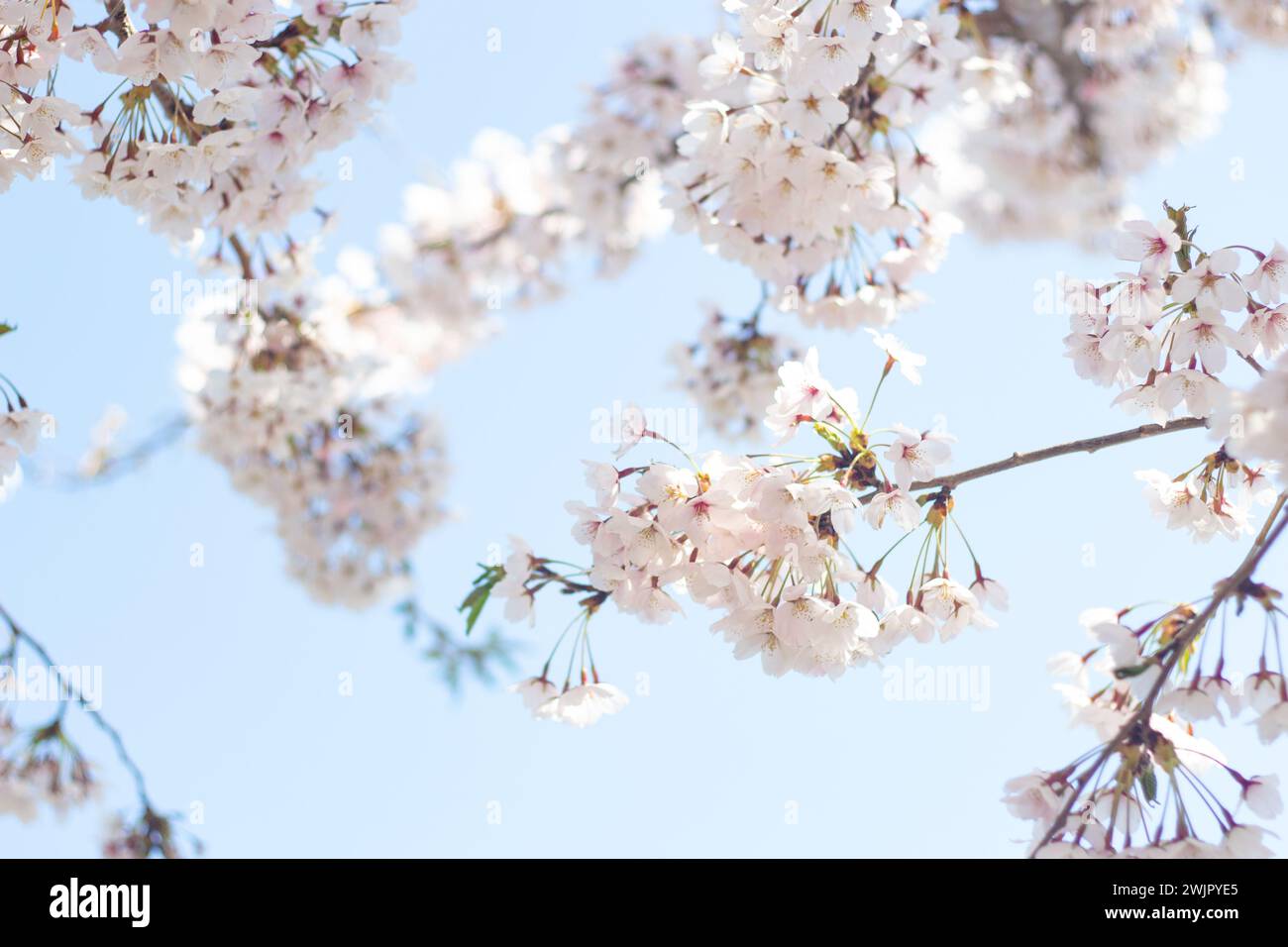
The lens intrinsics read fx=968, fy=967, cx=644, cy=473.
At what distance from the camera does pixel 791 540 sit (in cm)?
178

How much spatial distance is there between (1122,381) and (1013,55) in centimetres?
303

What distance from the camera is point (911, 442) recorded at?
178 centimetres

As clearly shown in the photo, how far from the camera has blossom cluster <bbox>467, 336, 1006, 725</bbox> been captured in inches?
70.2

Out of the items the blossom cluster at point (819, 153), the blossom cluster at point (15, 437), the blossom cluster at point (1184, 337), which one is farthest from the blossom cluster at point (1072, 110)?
the blossom cluster at point (15, 437)

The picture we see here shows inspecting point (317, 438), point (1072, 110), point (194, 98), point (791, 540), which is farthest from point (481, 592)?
point (1072, 110)

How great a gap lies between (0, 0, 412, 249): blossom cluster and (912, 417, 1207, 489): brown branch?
163 cm

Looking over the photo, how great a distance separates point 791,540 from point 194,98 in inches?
70.8

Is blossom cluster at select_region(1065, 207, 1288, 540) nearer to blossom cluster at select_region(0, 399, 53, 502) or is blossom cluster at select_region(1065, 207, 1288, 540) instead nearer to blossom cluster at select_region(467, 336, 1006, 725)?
blossom cluster at select_region(467, 336, 1006, 725)

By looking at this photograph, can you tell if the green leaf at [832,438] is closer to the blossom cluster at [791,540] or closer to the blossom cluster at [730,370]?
the blossom cluster at [791,540]

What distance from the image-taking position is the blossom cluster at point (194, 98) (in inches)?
80.5

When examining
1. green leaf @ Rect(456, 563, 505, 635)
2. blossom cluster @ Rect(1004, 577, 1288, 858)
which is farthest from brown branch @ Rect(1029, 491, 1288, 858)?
green leaf @ Rect(456, 563, 505, 635)

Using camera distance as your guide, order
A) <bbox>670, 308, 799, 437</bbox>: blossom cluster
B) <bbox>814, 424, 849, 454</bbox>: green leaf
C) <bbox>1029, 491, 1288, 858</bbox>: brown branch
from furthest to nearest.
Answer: <bbox>670, 308, 799, 437</bbox>: blossom cluster < <bbox>814, 424, 849, 454</bbox>: green leaf < <bbox>1029, 491, 1288, 858</bbox>: brown branch
